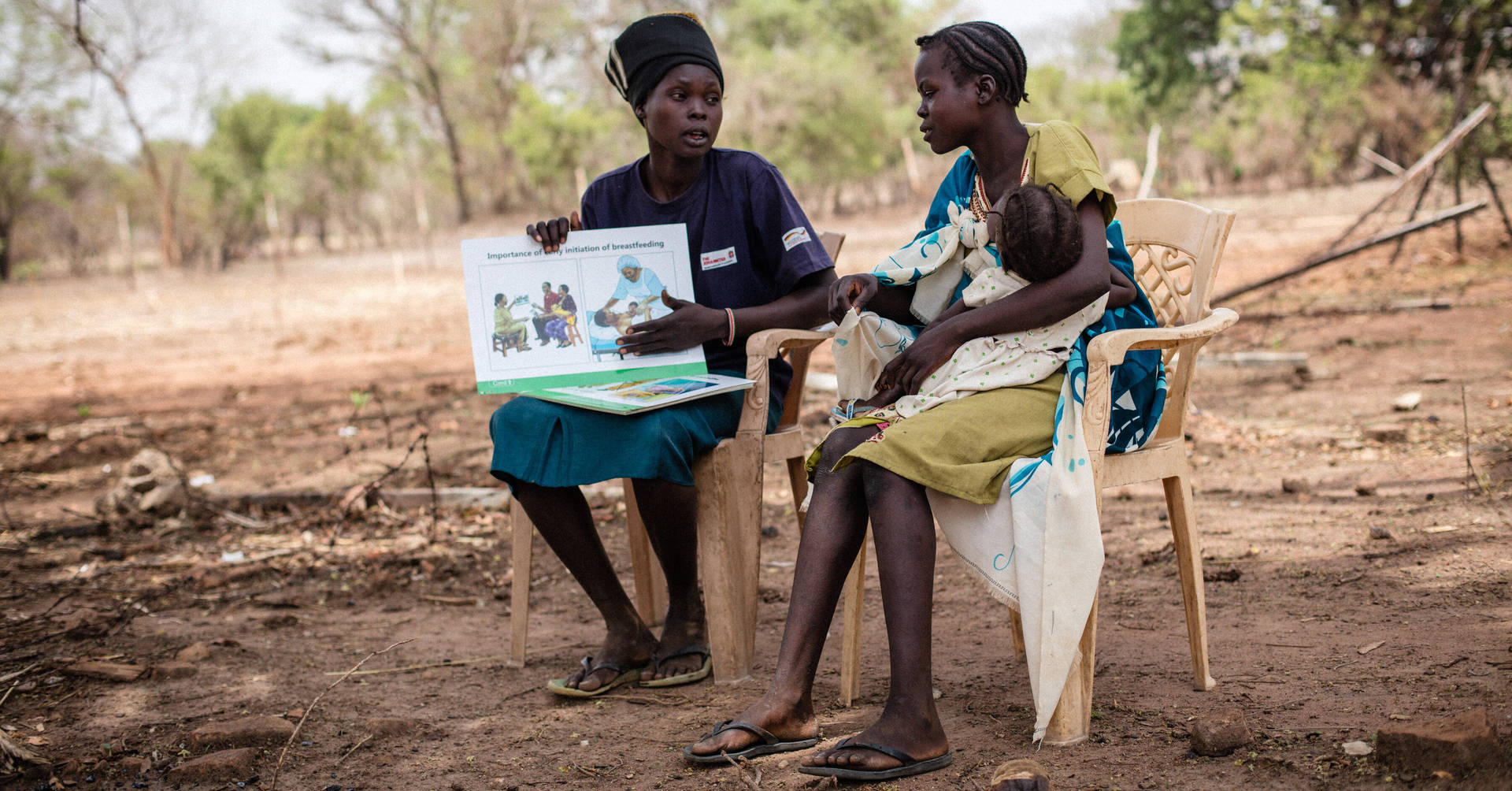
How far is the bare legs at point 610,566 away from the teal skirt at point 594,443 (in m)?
0.08

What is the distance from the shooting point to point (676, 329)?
2.98 metres

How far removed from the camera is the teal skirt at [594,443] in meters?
2.74

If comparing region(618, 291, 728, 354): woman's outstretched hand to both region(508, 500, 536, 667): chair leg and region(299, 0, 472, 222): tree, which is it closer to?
region(508, 500, 536, 667): chair leg

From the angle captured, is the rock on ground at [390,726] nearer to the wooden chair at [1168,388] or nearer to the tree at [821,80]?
the wooden chair at [1168,388]

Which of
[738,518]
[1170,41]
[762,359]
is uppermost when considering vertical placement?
[1170,41]

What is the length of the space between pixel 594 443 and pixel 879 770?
1.10 m

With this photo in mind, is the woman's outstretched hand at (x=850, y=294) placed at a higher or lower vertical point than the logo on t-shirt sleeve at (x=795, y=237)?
lower

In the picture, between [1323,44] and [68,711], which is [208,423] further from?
[1323,44]

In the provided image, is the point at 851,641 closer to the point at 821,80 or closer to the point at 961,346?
the point at 961,346

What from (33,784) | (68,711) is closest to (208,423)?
(68,711)

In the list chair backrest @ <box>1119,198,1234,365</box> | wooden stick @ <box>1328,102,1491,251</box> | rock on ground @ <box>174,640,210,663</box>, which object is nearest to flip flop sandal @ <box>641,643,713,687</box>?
rock on ground @ <box>174,640,210,663</box>

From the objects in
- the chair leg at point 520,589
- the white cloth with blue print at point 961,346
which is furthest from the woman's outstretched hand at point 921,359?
the chair leg at point 520,589

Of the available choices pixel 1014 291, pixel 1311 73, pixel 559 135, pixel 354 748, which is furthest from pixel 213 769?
pixel 559 135

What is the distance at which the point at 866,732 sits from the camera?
2.20 meters
